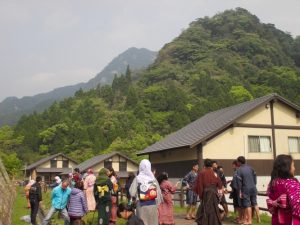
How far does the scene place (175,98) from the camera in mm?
71000

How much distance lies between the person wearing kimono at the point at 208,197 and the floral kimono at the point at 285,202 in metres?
3.53

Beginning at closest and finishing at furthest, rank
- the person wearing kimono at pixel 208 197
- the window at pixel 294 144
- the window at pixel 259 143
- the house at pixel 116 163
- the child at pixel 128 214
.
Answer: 1. the child at pixel 128 214
2. the person wearing kimono at pixel 208 197
3. the window at pixel 259 143
4. the window at pixel 294 144
5. the house at pixel 116 163

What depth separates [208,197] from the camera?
7.91m

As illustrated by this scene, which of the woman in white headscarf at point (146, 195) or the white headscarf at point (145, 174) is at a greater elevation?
the white headscarf at point (145, 174)

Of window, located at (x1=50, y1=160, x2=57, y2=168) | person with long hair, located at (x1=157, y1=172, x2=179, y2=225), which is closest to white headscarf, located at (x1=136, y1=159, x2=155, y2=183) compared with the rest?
person with long hair, located at (x1=157, y1=172, x2=179, y2=225)

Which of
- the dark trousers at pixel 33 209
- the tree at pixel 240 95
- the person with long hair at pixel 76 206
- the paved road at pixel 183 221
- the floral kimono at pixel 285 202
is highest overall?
the tree at pixel 240 95

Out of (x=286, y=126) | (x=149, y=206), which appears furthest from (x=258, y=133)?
(x=149, y=206)

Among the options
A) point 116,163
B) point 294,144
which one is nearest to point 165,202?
point 294,144

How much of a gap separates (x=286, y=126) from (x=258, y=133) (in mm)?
2013

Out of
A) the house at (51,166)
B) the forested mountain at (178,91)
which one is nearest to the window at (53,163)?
the house at (51,166)

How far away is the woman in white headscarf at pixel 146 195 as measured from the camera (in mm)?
7105

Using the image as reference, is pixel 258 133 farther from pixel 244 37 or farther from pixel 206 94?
pixel 244 37

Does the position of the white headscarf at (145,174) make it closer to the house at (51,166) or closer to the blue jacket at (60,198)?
the blue jacket at (60,198)

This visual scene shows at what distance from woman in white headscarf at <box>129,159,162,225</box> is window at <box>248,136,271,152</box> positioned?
48.5ft
